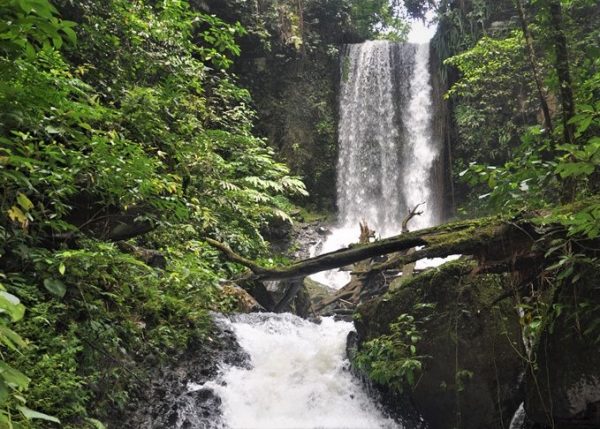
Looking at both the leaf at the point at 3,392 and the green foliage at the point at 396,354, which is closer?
the leaf at the point at 3,392

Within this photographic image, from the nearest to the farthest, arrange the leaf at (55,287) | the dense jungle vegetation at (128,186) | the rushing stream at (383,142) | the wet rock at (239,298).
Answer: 1. the dense jungle vegetation at (128,186)
2. the leaf at (55,287)
3. the wet rock at (239,298)
4. the rushing stream at (383,142)

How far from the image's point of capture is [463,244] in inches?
162

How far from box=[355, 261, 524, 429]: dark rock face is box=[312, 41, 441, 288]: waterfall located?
35.2ft

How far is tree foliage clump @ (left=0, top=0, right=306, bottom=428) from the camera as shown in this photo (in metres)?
2.72

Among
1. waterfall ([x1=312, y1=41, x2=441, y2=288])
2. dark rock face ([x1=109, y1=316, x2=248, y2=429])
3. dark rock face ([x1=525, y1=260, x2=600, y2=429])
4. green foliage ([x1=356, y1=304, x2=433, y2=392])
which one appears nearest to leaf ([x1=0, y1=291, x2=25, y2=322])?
dark rock face ([x1=109, y1=316, x2=248, y2=429])

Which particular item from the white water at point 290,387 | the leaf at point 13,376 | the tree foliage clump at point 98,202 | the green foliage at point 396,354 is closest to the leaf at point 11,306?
the tree foliage clump at point 98,202

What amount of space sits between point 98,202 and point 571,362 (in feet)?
13.1

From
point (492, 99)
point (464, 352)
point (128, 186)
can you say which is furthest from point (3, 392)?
point (492, 99)

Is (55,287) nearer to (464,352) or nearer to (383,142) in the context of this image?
(464,352)

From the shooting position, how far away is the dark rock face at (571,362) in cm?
332

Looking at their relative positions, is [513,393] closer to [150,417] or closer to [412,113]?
[150,417]

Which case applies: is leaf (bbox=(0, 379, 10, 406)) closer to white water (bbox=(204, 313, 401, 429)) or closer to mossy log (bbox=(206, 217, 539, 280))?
mossy log (bbox=(206, 217, 539, 280))

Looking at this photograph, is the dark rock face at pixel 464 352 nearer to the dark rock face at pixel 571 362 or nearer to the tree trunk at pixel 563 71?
the dark rock face at pixel 571 362

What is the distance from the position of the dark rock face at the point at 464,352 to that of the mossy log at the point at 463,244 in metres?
0.67
